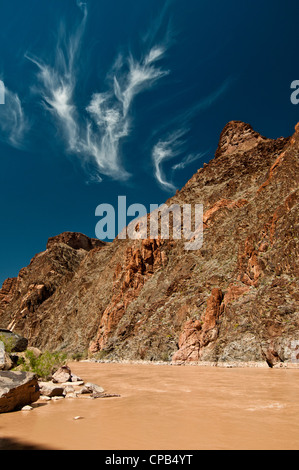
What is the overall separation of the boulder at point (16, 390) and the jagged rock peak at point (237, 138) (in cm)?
7031

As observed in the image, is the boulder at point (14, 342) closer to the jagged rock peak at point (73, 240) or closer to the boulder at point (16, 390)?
the boulder at point (16, 390)

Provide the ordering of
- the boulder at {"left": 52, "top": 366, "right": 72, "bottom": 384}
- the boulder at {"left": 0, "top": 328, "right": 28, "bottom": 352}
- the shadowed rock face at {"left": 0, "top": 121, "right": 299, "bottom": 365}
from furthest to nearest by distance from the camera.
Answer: the shadowed rock face at {"left": 0, "top": 121, "right": 299, "bottom": 365} → the boulder at {"left": 52, "top": 366, "right": 72, "bottom": 384} → the boulder at {"left": 0, "top": 328, "right": 28, "bottom": 352}

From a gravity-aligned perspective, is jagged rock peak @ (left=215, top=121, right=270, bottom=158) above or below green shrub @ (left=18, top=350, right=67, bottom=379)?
above

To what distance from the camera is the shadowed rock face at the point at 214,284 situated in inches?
981

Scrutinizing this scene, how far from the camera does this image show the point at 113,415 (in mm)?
7449

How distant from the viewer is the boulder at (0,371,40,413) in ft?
25.3

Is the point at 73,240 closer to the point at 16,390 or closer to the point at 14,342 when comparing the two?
the point at 14,342

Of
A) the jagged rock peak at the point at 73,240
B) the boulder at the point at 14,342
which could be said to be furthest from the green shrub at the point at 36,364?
the jagged rock peak at the point at 73,240

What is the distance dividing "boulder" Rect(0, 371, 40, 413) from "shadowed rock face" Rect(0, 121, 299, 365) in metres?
16.2

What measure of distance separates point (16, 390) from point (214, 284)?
87.1 ft

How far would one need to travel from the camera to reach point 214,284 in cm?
3247

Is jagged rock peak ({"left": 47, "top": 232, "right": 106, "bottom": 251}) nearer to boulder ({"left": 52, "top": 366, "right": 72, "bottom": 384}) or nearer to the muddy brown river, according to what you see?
boulder ({"left": 52, "top": 366, "right": 72, "bottom": 384})

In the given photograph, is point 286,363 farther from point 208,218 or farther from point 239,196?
point 239,196

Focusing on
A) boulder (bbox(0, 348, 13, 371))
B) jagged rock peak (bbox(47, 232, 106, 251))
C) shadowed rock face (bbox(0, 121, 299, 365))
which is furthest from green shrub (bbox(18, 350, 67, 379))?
jagged rock peak (bbox(47, 232, 106, 251))
